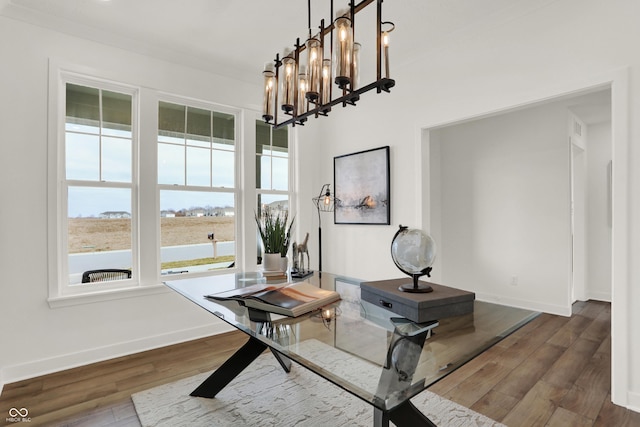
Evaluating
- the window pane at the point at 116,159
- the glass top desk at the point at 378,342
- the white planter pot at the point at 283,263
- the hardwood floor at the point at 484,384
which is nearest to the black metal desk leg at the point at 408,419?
the glass top desk at the point at 378,342

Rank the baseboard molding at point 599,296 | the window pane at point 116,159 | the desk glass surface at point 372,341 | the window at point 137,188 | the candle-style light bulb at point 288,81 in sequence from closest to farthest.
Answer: the desk glass surface at point 372,341 → the candle-style light bulb at point 288,81 → the window at point 137,188 → the window pane at point 116,159 → the baseboard molding at point 599,296

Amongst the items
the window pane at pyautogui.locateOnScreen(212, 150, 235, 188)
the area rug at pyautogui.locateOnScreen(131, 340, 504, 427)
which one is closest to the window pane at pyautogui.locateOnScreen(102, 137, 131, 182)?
the window pane at pyautogui.locateOnScreen(212, 150, 235, 188)

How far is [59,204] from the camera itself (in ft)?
8.87

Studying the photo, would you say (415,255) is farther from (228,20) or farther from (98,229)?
(98,229)

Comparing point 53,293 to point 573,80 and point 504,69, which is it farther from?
point 573,80

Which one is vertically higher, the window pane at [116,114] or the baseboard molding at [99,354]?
the window pane at [116,114]

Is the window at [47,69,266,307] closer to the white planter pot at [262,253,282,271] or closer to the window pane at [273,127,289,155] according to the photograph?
the window pane at [273,127,289,155]

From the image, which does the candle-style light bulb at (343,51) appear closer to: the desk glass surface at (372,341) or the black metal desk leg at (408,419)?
the desk glass surface at (372,341)

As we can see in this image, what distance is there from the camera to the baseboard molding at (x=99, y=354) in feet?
8.10

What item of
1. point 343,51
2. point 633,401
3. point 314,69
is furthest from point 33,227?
point 633,401

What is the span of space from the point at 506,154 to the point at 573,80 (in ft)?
7.33

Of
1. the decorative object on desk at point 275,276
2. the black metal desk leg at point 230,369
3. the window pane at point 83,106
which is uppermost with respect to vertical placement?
the window pane at point 83,106

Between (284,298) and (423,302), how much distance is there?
646 millimetres

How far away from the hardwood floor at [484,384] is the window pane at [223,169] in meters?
1.64
